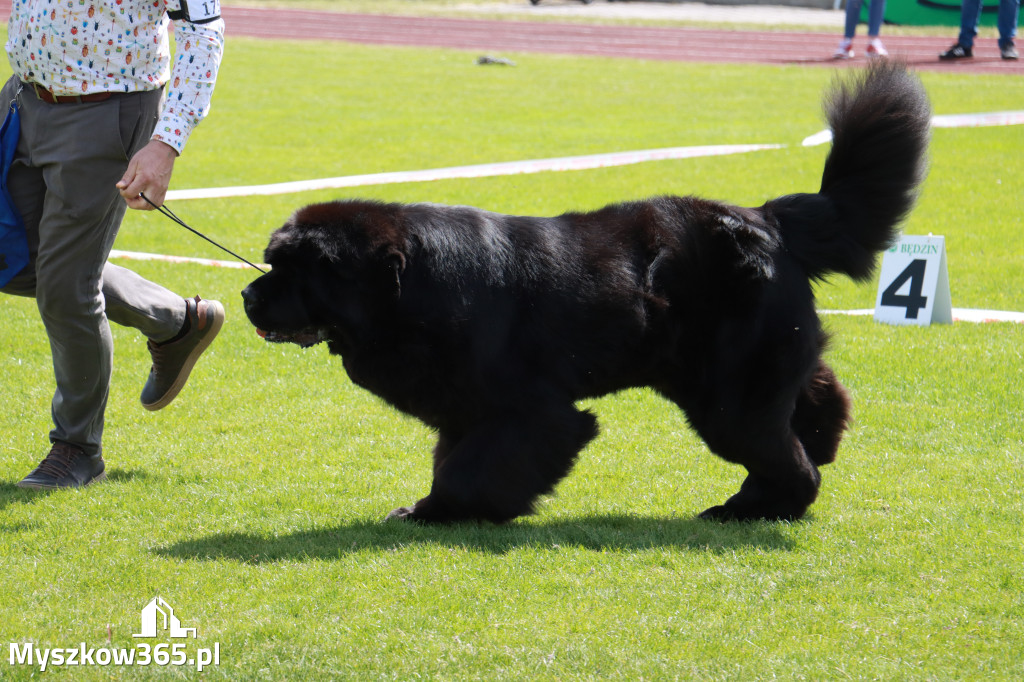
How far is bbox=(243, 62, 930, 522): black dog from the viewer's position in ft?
12.7

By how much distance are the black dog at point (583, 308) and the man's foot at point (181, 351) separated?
0.99 meters

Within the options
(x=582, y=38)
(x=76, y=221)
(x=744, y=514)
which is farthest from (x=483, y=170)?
(x=582, y=38)

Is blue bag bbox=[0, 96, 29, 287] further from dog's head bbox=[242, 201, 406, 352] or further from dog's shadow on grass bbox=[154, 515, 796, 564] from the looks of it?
dog's shadow on grass bbox=[154, 515, 796, 564]

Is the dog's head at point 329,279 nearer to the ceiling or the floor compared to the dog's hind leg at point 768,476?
nearer to the ceiling

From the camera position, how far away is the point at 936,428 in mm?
5102

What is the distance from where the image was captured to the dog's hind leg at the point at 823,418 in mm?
4336

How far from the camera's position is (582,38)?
91.1ft

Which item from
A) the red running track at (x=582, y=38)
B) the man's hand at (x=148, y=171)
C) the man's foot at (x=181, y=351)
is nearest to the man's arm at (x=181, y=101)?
the man's hand at (x=148, y=171)

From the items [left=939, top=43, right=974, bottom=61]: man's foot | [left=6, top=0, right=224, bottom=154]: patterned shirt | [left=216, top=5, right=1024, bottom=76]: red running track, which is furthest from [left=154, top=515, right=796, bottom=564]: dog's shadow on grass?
[left=939, top=43, right=974, bottom=61]: man's foot

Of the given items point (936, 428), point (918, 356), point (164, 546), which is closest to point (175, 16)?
point (164, 546)

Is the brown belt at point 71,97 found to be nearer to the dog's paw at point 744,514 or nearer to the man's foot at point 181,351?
the man's foot at point 181,351

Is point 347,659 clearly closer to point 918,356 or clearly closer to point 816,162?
point 918,356

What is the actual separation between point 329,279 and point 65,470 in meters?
1.40

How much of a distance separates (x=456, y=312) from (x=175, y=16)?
1.43 m
